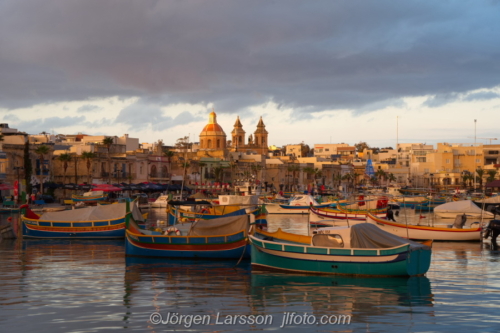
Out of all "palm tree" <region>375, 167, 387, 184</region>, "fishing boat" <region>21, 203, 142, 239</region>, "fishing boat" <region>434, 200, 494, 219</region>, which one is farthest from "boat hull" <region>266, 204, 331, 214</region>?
"palm tree" <region>375, 167, 387, 184</region>

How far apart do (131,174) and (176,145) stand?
61275 millimetres

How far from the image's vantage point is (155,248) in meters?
34.2

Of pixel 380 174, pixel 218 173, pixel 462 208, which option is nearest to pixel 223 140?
pixel 218 173

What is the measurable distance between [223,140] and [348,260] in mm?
136907

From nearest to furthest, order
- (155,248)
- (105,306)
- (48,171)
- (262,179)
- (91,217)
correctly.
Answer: (105,306) < (155,248) < (91,217) < (48,171) < (262,179)

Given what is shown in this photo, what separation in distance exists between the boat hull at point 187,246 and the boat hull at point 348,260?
167 inches

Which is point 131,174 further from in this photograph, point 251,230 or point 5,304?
point 5,304

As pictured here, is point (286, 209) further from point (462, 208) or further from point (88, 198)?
point (462, 208)

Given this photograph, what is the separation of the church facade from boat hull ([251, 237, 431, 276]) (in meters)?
124

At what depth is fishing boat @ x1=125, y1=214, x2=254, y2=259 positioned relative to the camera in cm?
3281

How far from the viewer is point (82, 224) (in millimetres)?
44875

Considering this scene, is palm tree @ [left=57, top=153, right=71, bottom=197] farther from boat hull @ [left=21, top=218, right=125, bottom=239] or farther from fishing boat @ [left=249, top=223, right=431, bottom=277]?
fishing boat @ [left=249, top=223, right=431, bottom=277]

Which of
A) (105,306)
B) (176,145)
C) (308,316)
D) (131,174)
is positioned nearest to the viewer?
(308,316)

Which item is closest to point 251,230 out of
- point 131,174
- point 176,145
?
point 131,174
